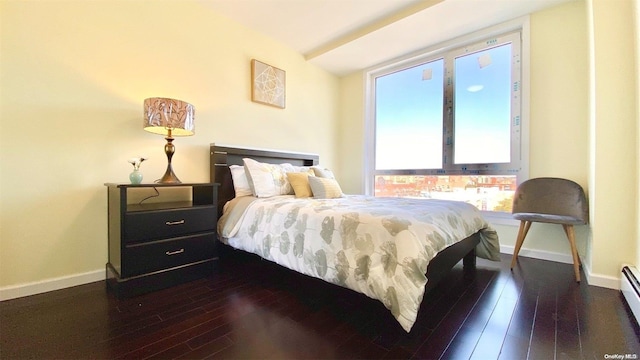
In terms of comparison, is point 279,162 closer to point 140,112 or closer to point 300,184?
point 300,184

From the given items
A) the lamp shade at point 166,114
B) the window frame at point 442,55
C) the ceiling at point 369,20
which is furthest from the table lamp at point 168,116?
the window frame at point 442,55

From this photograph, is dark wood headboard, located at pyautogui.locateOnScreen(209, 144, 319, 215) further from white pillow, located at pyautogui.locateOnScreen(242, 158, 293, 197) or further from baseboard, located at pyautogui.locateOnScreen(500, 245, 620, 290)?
baseboard, located at pyautogui.locateOnScreen(500, 245, 620, 290)

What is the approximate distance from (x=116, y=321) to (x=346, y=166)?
3446 mm

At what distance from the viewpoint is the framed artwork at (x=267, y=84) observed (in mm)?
3037

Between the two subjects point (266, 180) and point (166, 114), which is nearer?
point (166, 114)

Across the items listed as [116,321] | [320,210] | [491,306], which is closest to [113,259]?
[116,321]

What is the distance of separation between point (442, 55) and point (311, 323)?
11.5 ft

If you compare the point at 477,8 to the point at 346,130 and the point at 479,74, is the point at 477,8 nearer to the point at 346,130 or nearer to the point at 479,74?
the point at 479,74

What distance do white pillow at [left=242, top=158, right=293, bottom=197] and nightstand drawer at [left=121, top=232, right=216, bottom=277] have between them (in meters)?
0.59

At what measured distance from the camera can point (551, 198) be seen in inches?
93.7

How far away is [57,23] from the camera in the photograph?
183 centimetres

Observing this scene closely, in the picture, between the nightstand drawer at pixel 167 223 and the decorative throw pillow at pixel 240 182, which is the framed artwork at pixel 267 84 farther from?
Answer: the nightstand drawer at pixel 167 223

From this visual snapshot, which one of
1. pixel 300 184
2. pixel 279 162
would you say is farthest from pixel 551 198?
pixel 279 162

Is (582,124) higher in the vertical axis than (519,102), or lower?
lower
